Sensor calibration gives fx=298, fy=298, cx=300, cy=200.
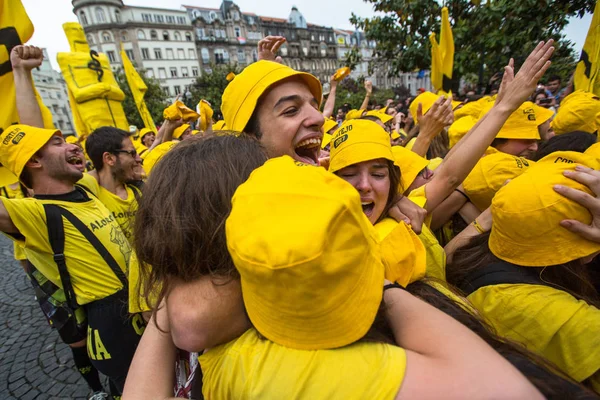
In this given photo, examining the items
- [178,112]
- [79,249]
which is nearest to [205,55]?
[178,112]

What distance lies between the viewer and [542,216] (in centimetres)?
139

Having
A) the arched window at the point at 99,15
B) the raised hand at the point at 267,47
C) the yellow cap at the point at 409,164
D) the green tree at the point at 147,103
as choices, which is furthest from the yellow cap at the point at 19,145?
the arched window at the point at 99,15

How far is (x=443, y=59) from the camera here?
18.2ft

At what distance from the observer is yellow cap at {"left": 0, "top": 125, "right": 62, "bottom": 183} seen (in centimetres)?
230

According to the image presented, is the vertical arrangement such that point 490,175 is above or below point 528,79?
below

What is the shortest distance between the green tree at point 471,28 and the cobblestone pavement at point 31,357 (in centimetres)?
907

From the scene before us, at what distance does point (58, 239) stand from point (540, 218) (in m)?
3.00

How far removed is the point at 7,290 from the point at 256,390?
735 cm

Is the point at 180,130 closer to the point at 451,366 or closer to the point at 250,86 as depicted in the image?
the point at 250,86

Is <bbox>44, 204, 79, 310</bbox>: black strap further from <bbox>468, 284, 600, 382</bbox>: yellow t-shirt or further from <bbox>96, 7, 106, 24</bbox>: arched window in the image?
<bbox>96, 7, 106, 24</bbox>: arched window

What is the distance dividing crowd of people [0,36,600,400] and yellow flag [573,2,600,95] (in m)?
2.11

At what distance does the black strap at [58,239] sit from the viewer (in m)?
2.16

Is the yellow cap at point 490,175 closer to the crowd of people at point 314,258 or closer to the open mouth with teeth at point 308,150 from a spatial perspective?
the crowd of people at point 314,258

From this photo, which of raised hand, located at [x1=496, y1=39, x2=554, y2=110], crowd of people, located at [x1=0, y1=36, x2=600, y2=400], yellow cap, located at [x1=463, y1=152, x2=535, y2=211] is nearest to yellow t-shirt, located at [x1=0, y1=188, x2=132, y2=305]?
crowd of people, located at [x1=0, y1=36, x2=600, y2=400]
